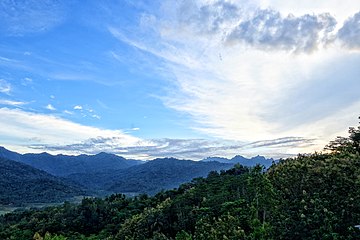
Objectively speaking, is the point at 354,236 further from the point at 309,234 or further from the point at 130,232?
the point at 130,232

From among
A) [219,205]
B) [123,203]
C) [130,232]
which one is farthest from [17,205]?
[219,205]

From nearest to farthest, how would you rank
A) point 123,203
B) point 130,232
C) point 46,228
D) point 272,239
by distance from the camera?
point 272,239 < point 130,232 < point 46,228 < point 123,203

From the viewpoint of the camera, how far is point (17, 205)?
169875 mm

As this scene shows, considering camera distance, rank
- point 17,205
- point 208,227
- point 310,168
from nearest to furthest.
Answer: point 310,168
point 208,227
point 17,205

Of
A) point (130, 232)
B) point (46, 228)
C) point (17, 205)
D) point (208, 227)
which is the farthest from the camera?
point (17, 205)

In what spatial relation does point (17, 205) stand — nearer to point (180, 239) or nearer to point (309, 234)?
point (180, 239)

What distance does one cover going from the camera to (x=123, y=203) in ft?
263

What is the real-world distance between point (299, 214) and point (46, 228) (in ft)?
188

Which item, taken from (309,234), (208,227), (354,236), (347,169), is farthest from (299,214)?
(208,227)

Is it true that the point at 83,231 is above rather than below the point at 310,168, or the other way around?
below

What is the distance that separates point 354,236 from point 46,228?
60.7m

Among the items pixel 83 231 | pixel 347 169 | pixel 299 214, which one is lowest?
pixel 83 231

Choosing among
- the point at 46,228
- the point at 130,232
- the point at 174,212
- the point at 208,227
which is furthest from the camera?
the point at 46,228

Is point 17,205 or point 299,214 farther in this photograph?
point 17,205
